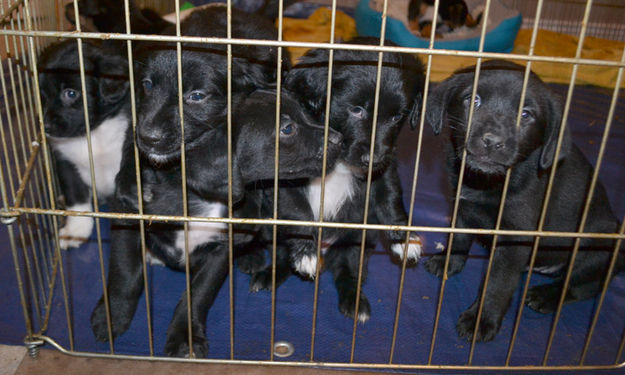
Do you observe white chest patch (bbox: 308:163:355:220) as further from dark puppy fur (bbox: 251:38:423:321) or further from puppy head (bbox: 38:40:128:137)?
puppy head (bbox: 38:40:128:137)

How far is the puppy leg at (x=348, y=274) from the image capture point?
2.04 meters

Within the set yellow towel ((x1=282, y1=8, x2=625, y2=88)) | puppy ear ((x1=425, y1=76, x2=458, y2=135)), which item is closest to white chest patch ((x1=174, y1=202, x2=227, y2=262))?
puppy ear ((x1=425, y1=76, x2=458, y2=135))

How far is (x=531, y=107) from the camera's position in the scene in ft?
5.87

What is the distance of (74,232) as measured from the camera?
2.37m

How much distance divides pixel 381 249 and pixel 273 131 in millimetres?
1085

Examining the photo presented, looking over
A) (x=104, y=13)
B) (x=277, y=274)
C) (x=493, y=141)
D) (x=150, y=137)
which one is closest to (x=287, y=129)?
(x=150, y=137)

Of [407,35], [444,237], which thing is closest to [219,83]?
[444,237]

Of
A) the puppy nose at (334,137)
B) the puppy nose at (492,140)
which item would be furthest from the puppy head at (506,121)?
the puppy nose at (334,137)

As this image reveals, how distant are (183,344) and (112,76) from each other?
42.2 inches

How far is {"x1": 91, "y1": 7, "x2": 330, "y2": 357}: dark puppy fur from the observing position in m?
1.60

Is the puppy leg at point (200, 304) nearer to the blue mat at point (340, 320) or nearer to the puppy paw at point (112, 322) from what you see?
the blue mat at point (340, 320)

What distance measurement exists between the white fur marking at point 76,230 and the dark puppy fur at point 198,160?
20.3 inches

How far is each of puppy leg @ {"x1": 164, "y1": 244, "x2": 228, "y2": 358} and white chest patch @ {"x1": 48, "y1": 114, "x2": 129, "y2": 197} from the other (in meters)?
0.70

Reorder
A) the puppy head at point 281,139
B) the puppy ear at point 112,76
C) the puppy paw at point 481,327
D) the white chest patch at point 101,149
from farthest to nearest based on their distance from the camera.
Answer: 1. the white chest patch at point 101,149
2. the puppy ear at point 112,76
3. the puppy paw at point 481,327
4. the puppy head at point 281,139
